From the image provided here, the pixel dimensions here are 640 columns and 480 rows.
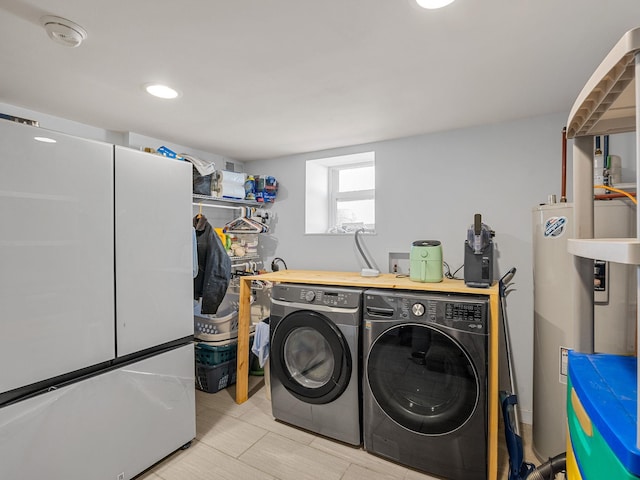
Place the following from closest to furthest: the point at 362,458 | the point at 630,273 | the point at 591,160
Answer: the point at 591,160, the point at 630,273, the point at 362,458

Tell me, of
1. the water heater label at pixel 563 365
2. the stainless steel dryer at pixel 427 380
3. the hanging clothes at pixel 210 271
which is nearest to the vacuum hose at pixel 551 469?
the stainless steel dryer at pixel 427 380

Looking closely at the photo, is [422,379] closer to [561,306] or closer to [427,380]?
[427,380]

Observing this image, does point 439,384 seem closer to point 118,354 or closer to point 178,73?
point 118,354

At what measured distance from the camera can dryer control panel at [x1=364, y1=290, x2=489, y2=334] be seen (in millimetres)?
1673

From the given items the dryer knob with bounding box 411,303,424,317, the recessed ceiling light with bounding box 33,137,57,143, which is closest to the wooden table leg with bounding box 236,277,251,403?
the dryer knob with bounding box 411,303,424,317

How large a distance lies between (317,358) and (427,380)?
0.74 metres

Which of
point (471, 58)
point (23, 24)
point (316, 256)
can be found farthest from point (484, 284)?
point (23, 24)

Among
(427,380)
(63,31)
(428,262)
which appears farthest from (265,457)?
(63,31)

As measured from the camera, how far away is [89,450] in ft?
4.89

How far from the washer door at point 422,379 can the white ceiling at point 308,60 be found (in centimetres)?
139

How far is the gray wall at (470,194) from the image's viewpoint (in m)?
2.26

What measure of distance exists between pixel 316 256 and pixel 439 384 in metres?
1.68

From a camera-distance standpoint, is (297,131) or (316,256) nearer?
(297,131)

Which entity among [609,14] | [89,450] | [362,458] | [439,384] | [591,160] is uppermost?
[609,14]
